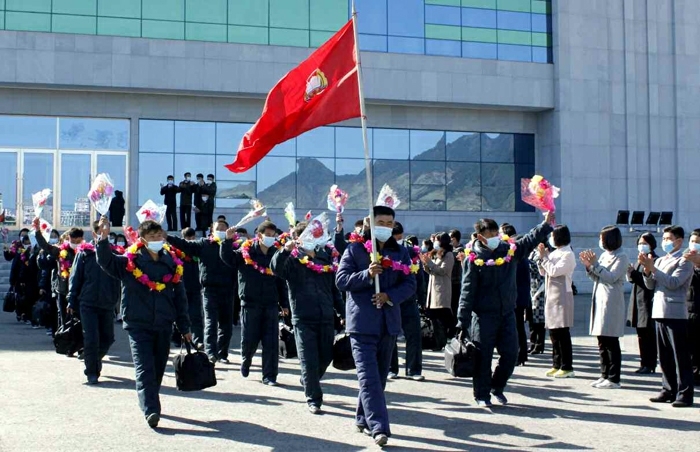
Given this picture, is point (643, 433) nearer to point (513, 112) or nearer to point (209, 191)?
point (209, 191)

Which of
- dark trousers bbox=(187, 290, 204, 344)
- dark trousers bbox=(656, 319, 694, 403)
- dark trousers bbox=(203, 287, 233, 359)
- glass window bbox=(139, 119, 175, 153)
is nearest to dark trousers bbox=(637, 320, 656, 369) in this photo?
dark trousers bbox=(656, 319, 694, 403)

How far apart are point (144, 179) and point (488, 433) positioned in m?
25.2

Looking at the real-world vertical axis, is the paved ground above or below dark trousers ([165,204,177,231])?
below

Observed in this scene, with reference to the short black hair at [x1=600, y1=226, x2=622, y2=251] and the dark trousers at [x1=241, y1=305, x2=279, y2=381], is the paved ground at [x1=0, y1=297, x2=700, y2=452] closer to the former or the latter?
the dark trousers at [x1=241, y1=305, x2=279, y2=381]

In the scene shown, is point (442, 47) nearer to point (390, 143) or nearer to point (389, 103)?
point (389, 103)

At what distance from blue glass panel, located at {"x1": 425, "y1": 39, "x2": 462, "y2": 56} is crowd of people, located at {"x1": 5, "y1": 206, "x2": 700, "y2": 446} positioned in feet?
70.7

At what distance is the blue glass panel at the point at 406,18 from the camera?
3359 cm

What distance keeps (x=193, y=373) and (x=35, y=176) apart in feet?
81.0

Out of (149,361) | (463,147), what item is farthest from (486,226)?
(463,147)

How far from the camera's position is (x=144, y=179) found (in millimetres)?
31688

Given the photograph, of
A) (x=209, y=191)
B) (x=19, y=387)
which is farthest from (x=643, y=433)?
(x=209, y=191)

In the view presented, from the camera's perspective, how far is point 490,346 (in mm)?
9336

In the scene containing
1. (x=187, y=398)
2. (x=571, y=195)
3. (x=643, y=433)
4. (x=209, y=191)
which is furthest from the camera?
(x=571, y=195)

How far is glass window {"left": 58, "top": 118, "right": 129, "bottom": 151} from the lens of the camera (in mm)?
31641
